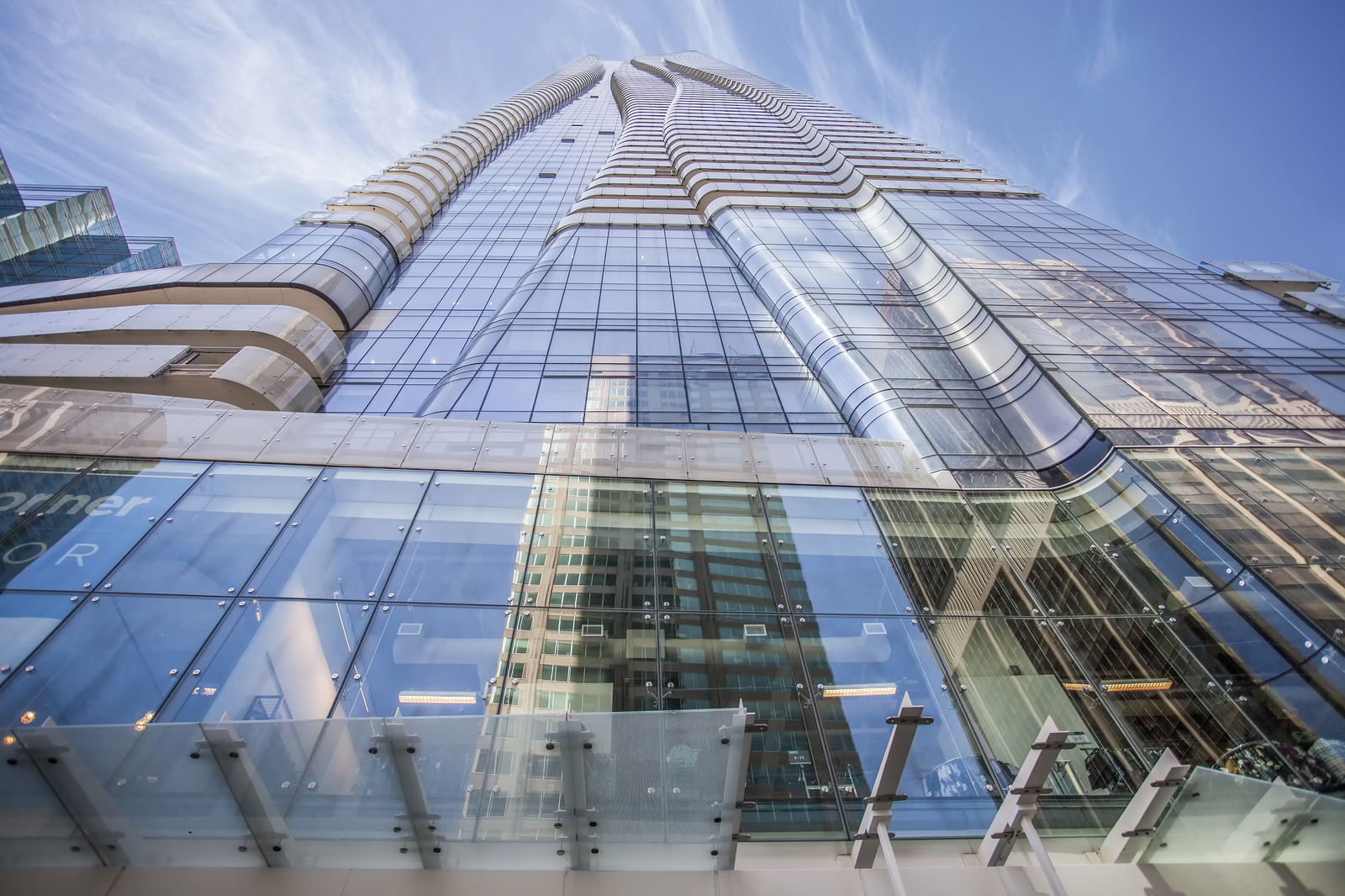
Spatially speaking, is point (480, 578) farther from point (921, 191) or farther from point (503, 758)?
point (921, 191)

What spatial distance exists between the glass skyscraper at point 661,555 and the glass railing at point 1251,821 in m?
0.30

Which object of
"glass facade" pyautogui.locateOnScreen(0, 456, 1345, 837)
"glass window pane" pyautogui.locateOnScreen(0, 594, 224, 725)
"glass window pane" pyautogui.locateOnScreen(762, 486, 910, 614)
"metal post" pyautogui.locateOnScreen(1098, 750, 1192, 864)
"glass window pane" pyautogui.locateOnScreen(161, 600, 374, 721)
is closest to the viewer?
"metal post" pyautogui.locateOnScreen(1098, 750, 1192, 864)

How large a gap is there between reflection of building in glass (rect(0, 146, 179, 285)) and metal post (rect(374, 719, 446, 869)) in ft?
169

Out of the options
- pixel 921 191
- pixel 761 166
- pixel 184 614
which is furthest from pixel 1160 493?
pixel 761 166

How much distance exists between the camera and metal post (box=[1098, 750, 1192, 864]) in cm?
583

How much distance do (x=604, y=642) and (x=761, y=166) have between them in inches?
1394

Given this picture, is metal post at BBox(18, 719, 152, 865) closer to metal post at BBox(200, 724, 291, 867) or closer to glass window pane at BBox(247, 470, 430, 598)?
metal post at BBox(200, 724, 291, 867)

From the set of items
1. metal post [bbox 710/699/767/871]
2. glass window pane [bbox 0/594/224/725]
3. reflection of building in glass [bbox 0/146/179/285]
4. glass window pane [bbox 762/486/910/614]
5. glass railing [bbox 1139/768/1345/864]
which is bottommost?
glass railing [bbox 1139/768/1345/864]

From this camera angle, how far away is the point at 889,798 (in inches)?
230

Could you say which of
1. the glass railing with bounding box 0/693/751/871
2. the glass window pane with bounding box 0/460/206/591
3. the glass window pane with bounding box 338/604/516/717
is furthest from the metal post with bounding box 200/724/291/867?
the glass window pane with bounding box 0/460/206/591

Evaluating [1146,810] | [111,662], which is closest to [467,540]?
[111,662]

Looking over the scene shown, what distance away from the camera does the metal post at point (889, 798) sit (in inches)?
216

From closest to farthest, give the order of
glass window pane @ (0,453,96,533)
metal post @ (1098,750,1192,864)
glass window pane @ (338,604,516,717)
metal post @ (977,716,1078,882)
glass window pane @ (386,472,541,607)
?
1. metal post @ (977,716,1078,882)
2. metal post @ (1098,750,1192,864)
3. glass window pane @ (338,604,516,717)
4. glass window pane @ (386,472,541,607)
5. glass window pane @ (0,453,96,533)

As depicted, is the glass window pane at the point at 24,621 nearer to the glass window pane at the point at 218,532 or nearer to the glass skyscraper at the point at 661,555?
the glass skyscraper at the point at 661,555
